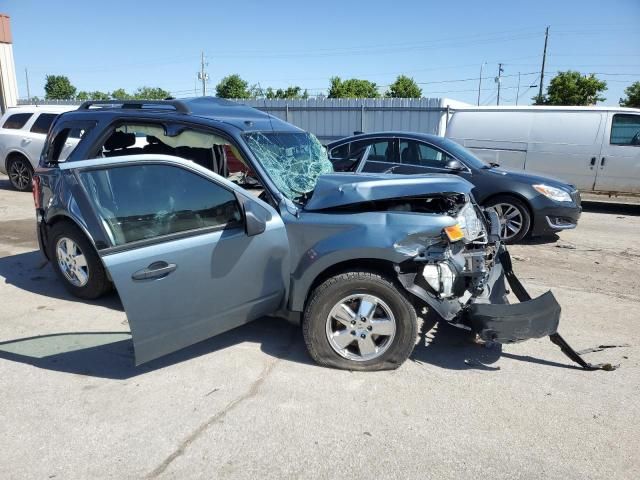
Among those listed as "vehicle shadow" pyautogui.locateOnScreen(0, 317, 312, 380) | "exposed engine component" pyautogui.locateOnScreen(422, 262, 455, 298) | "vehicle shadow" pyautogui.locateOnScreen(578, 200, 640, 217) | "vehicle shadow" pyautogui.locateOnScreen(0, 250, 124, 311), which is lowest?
"vehicle shadow" pyautogui.locateOnScreen(578, 200, 640, 217)

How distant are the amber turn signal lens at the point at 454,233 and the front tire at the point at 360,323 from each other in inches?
20.4

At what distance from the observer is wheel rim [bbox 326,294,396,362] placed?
3.32 m

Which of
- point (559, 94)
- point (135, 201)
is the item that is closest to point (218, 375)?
point (135, 201)

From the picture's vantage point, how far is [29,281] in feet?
17.6

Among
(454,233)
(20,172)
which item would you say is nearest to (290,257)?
(454,233)

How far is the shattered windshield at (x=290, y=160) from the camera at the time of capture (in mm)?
3814

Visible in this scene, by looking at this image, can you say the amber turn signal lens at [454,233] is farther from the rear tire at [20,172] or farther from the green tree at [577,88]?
the green tree at [577,88]

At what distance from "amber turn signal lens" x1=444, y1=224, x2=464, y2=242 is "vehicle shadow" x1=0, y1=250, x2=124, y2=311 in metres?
3.13

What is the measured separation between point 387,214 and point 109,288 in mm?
3014

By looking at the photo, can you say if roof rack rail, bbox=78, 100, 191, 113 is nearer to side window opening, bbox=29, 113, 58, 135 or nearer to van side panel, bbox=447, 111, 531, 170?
side window opening, bbox=29, 113, 58, 135

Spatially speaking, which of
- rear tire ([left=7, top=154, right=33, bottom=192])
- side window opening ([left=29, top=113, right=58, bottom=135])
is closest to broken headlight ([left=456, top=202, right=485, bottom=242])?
side window opening ([left=29, top=113, right=58, bottom=135])

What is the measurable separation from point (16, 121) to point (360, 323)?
11779 millimetres

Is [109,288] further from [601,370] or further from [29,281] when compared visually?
[601,370]

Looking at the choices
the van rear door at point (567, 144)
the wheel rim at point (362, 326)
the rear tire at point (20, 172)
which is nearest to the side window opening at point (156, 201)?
the wheel rim at point (362, 326)
